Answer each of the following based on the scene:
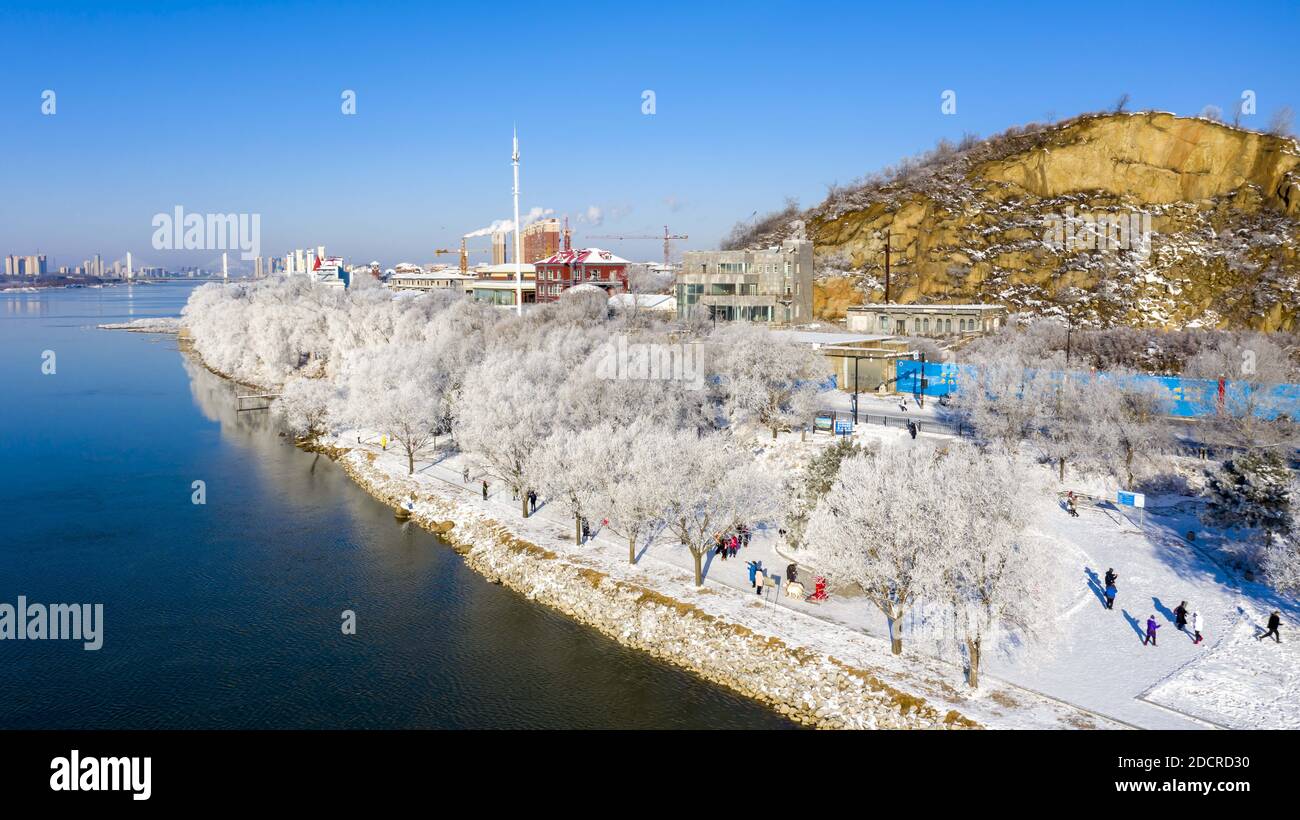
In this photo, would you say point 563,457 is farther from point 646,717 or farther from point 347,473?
point 347,473

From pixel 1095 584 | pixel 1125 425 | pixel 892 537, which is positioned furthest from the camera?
pixel 1125 425

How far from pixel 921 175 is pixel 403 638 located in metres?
80.2

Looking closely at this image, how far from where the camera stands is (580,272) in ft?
332

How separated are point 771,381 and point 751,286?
96.1 feet

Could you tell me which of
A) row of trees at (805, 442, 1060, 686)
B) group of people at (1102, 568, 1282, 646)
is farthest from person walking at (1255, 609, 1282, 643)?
row of trees at (805, 442, 1060, 686)

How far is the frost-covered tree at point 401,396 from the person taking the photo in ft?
142

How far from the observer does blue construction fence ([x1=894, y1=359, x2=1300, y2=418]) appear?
120 feet

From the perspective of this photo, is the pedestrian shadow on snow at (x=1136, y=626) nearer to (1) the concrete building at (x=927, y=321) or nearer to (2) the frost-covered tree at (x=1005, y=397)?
(2) the frost-covered tree at (x=1005, y=397)

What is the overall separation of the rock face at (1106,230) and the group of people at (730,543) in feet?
161

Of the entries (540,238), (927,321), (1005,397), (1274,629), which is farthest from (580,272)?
(540,238)

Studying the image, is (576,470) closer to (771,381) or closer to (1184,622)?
(771,381)

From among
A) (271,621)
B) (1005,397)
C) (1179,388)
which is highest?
(1179,388)

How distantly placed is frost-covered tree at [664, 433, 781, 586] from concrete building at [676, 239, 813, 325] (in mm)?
41222

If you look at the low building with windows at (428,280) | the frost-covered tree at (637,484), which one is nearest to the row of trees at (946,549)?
the frost-covered tree at (637,484)
